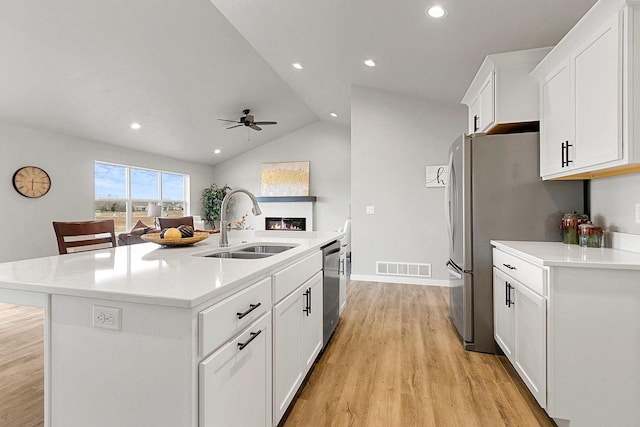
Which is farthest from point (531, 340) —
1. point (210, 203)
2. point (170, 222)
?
point (210, 203)

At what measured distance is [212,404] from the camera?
99 centimetres

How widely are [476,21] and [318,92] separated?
3408 millimetres

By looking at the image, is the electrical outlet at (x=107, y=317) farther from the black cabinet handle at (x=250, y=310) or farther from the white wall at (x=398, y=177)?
the white wall at (x=398, y=177)

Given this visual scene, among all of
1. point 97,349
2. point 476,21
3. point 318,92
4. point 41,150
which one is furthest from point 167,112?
point 97,349

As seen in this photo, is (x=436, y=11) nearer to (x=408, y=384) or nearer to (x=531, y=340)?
(x=531, y=340)

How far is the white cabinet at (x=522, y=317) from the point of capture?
1.64 meters

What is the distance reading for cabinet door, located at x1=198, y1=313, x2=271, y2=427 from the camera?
97cm

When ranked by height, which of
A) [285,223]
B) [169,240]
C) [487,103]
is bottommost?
[285,223]

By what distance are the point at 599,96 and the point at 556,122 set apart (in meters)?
0.43

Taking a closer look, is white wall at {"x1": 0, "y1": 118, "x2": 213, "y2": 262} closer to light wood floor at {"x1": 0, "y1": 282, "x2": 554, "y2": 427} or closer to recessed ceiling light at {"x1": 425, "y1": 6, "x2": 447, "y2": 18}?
light wood floor at {"x1": 0, "y1": 282, "x2": 554, "y2": 427}

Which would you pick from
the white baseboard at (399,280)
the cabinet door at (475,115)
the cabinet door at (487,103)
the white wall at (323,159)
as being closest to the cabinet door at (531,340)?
the cabinet door at (487,103)

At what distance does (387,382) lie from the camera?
2.06 meters

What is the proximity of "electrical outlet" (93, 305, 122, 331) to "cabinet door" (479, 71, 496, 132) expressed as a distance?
2.74 meters

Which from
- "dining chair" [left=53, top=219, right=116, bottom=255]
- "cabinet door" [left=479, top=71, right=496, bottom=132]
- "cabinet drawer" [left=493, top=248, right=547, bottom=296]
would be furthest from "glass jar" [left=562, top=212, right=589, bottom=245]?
"dining chair" [left=53, top=219, right=116, bottom=255]
